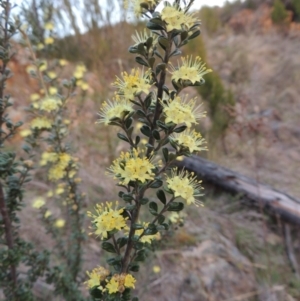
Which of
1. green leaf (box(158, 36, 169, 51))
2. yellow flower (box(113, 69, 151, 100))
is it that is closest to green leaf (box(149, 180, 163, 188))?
yellow flower (box(113, 69, 151, 100))

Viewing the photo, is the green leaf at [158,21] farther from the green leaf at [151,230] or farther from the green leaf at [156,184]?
the green leaf at [151,230]

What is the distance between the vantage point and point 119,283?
938 mm

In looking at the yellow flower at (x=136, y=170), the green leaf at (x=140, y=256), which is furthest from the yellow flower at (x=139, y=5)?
the green leaf at (x=140, y=256)

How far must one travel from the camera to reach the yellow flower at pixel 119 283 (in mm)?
933

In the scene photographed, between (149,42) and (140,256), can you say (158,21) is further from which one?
(140,256)

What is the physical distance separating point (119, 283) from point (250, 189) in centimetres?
234

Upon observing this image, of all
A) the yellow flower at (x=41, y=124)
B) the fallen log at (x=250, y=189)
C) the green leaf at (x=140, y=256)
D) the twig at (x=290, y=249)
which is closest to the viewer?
the green leaf at (x=140, y=256)

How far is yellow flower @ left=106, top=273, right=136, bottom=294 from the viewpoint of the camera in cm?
93

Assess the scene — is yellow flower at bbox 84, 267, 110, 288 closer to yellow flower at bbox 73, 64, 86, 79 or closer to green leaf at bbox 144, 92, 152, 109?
green leaf at bbox 144, 92, 152, 109

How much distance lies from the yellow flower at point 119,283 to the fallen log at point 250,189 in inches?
79.0

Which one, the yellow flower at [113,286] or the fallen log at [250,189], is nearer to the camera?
the yellow flower at [113,286]

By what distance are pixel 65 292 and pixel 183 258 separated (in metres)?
1.14

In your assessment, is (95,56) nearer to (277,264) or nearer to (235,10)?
(277,264)

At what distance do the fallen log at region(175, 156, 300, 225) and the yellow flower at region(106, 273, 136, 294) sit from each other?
201 cm
